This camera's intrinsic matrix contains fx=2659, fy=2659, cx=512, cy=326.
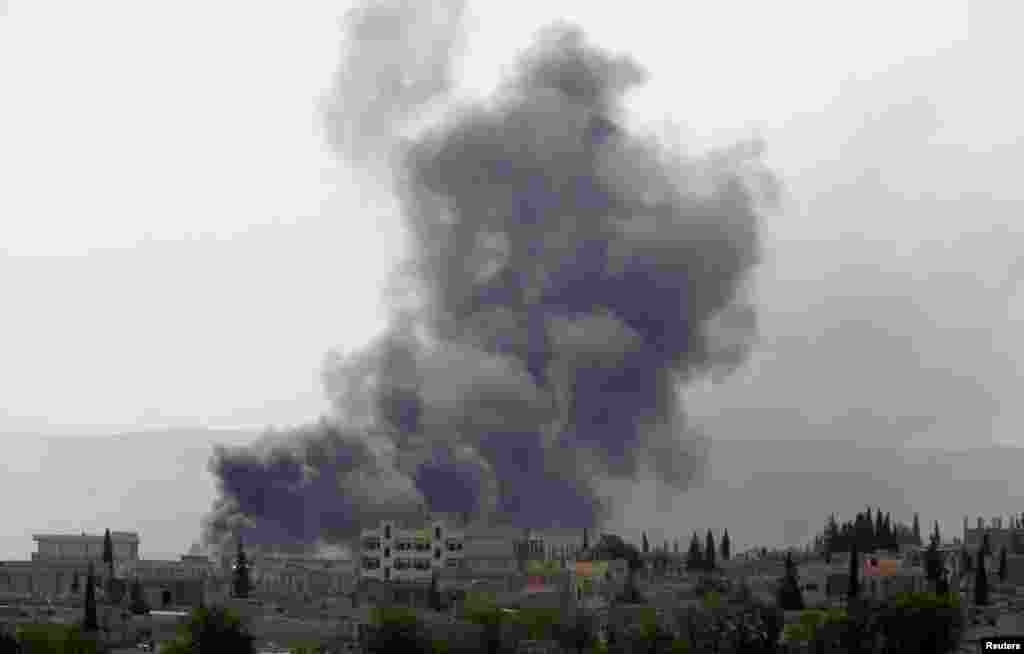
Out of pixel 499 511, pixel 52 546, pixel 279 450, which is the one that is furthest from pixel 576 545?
pixel 52 546

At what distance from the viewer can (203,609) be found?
92125 mm

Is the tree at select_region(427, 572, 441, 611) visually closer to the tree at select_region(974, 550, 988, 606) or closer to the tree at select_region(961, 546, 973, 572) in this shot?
the tree at select_region(974, 550, 988, 606)

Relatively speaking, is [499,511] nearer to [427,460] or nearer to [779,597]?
[427,460]

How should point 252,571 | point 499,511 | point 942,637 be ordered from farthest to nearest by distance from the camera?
point 499,511
point 252,571
point 942,637

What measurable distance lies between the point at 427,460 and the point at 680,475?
22.1 m

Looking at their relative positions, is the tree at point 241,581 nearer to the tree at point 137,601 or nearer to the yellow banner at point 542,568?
the tree at point 137,601

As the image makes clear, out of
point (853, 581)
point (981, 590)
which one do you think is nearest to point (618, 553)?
point (853, 581)

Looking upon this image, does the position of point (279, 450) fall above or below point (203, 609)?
above

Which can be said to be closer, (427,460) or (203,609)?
(203,609)

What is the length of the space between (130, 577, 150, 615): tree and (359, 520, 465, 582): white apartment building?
60.9 feet

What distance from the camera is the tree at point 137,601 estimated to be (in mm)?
101688

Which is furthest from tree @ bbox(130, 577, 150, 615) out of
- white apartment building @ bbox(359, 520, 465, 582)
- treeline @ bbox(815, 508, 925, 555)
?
treeline @ bbox(815, 508, 925, 555)

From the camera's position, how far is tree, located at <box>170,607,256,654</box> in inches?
3410

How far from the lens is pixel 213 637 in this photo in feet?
286
